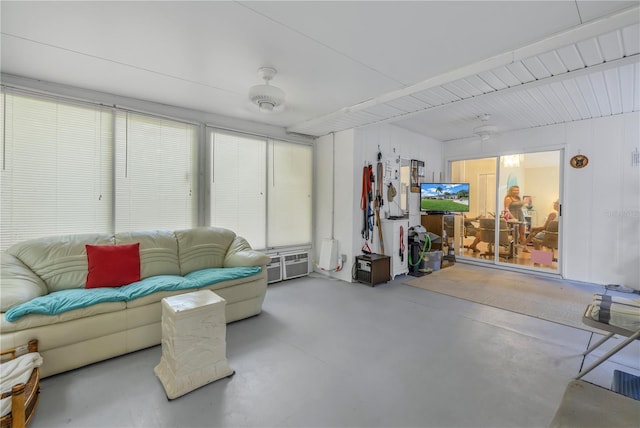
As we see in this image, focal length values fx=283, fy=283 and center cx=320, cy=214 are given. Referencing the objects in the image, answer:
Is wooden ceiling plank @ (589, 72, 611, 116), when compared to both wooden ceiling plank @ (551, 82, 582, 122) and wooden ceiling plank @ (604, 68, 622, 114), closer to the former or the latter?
wooden ceiling plank @ (604, 68, 622, 114)

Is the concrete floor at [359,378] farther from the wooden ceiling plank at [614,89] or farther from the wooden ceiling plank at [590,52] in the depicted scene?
the wooden ceiling plank at [614,89]

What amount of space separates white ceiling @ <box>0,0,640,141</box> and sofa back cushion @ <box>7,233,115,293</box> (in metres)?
1.76

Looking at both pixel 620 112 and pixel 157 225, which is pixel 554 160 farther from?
pixel 157 225

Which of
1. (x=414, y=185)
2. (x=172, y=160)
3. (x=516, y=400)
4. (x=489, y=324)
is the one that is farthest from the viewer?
(x=414, y=185)

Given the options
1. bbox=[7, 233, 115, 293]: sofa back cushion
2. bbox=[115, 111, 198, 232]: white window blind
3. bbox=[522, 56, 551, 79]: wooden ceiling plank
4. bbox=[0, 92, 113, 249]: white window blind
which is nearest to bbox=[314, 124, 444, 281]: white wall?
bbox=[115, 111, 198, 232]: white window blind

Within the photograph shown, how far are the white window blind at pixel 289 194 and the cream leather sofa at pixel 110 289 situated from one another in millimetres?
1119

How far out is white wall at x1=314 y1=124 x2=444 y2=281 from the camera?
4.88m

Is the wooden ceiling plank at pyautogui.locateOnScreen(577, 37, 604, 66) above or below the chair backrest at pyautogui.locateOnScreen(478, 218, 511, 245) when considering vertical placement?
above

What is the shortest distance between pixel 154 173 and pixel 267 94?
80.7 inches

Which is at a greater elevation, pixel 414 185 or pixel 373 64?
pixel 373 64

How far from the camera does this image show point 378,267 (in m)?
4.71

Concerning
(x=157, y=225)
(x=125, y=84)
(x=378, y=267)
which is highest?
(x=125, y=84)

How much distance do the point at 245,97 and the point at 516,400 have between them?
3988 mm

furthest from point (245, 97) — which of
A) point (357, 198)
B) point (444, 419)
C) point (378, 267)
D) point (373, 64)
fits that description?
point (444, 419)
